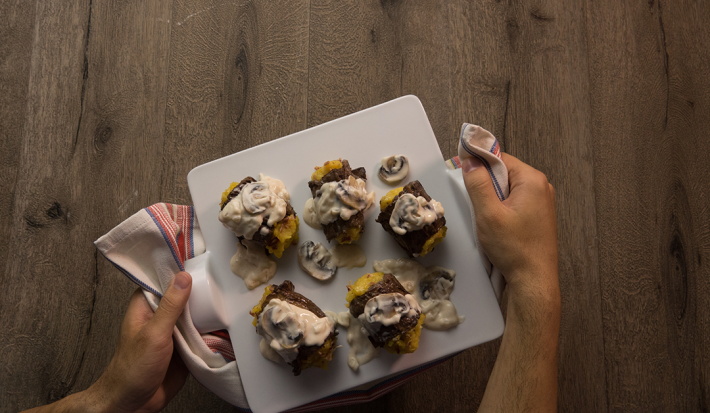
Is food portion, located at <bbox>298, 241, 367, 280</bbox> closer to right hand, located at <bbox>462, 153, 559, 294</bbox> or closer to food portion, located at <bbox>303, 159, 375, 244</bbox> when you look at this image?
food portion, located at <bbox>303, 159, 375, 244</bbox>

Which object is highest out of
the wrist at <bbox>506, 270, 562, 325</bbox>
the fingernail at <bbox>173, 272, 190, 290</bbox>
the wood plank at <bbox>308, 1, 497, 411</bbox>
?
the wood plank at <bbox>308, 1, 497, 411</bbox>

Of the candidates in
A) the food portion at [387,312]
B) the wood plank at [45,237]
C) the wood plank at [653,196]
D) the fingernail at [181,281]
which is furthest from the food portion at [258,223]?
the wood plank at [653,196]

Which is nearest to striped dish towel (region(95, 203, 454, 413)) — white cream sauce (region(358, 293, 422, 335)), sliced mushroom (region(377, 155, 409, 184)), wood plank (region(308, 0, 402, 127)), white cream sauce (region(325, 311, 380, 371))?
white cream sauce (region(325, 311, 380, 371))

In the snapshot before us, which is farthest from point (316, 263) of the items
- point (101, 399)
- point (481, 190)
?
point (101, 399)

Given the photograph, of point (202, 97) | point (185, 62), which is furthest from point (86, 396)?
point (185, 62)

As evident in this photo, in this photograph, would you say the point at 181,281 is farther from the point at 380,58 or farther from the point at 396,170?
the point at 380,58

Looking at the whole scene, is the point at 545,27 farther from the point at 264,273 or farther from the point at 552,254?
the point at 264,273

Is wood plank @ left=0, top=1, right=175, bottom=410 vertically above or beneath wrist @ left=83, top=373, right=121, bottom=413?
above
